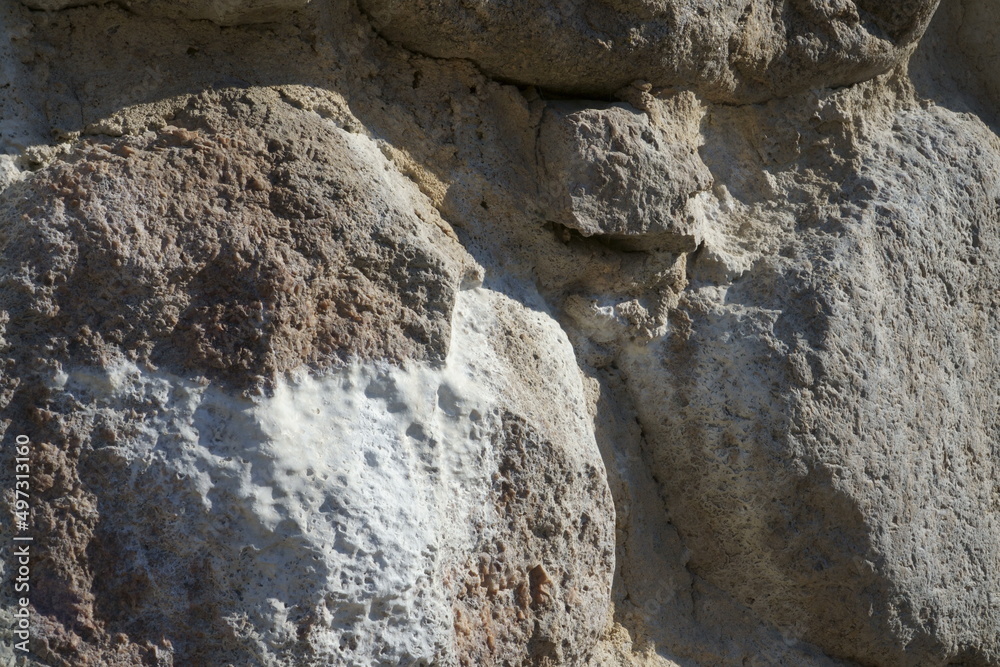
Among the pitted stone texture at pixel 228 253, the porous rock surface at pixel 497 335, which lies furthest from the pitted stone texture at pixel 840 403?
the pitted stone texture at pixel 228 253

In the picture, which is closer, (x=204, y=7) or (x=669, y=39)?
(x=204, y=7)

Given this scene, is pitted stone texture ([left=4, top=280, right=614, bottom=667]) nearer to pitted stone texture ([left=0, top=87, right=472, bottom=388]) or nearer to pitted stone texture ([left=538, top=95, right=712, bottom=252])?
pitted stone texture ([left=0, top=87, right=472, bottom=388])

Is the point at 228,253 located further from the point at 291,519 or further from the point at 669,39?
the point at 669,39

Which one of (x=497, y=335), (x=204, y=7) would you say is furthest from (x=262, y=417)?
(x=204, y=7)

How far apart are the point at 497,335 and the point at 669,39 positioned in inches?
21.4

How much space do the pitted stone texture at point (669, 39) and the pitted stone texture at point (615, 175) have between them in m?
0.08

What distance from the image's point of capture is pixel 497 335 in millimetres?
1370

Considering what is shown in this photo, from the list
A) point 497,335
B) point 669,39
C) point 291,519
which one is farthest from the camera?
point 669,39

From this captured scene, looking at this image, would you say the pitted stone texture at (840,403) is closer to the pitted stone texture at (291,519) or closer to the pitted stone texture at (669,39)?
the pitted stone texture at (669,39)

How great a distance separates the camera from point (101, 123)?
1180mm

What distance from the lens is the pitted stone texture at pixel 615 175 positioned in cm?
144

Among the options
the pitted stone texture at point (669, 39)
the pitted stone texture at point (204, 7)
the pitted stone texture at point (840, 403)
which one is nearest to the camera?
the pitted stone texture at point (204, 7)

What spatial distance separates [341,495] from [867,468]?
3.01 feet

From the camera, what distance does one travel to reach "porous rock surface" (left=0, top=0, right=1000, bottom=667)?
107 centimetres
